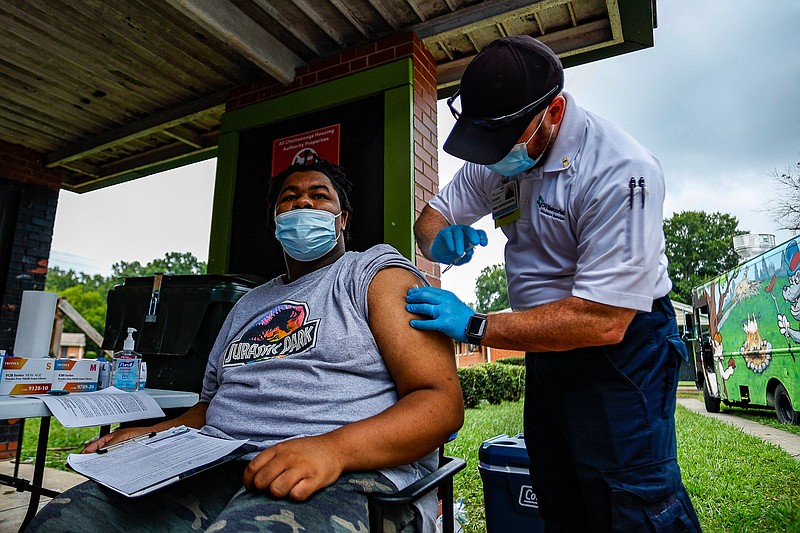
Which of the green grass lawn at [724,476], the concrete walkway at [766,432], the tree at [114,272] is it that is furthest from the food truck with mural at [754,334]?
the tree at [114,272]

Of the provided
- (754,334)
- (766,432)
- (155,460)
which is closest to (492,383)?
(766,432)

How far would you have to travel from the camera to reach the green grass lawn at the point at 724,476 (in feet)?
9.93

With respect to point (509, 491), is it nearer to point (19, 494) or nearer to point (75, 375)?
point (75, 375)

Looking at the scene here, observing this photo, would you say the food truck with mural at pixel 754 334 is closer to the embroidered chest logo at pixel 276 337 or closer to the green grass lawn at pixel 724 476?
the green grass lawn at pixel 724 476

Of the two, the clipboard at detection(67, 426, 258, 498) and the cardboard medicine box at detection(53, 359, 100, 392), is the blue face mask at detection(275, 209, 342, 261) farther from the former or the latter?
the cardboard medicine box at detection(53, 359, 100, 392)

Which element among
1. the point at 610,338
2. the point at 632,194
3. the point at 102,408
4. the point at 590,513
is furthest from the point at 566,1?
the point at 102,408

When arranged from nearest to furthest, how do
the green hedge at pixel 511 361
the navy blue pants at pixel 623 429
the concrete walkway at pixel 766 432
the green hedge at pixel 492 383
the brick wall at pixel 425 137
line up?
1. the navy blue pants at pixel 623 429
2. the brick wall at pixel 425 137
3. the concrete walkway at pixel 766 432
4. the green hedge at pixel 492 383
5. the green hedge at pixel 511 361

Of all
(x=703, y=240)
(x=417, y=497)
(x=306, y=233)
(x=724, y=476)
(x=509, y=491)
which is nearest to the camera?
(x=417, y=497)

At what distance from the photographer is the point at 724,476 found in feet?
12.1

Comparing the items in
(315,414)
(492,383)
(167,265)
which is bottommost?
(492,383)

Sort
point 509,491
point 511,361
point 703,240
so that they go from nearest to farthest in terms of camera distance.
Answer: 1. point 509,491
2. point 511,361
3. point 703,240

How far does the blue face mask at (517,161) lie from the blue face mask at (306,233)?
0.63 m

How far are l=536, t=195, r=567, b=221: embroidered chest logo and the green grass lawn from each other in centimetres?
228

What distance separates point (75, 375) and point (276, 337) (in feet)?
2.94
